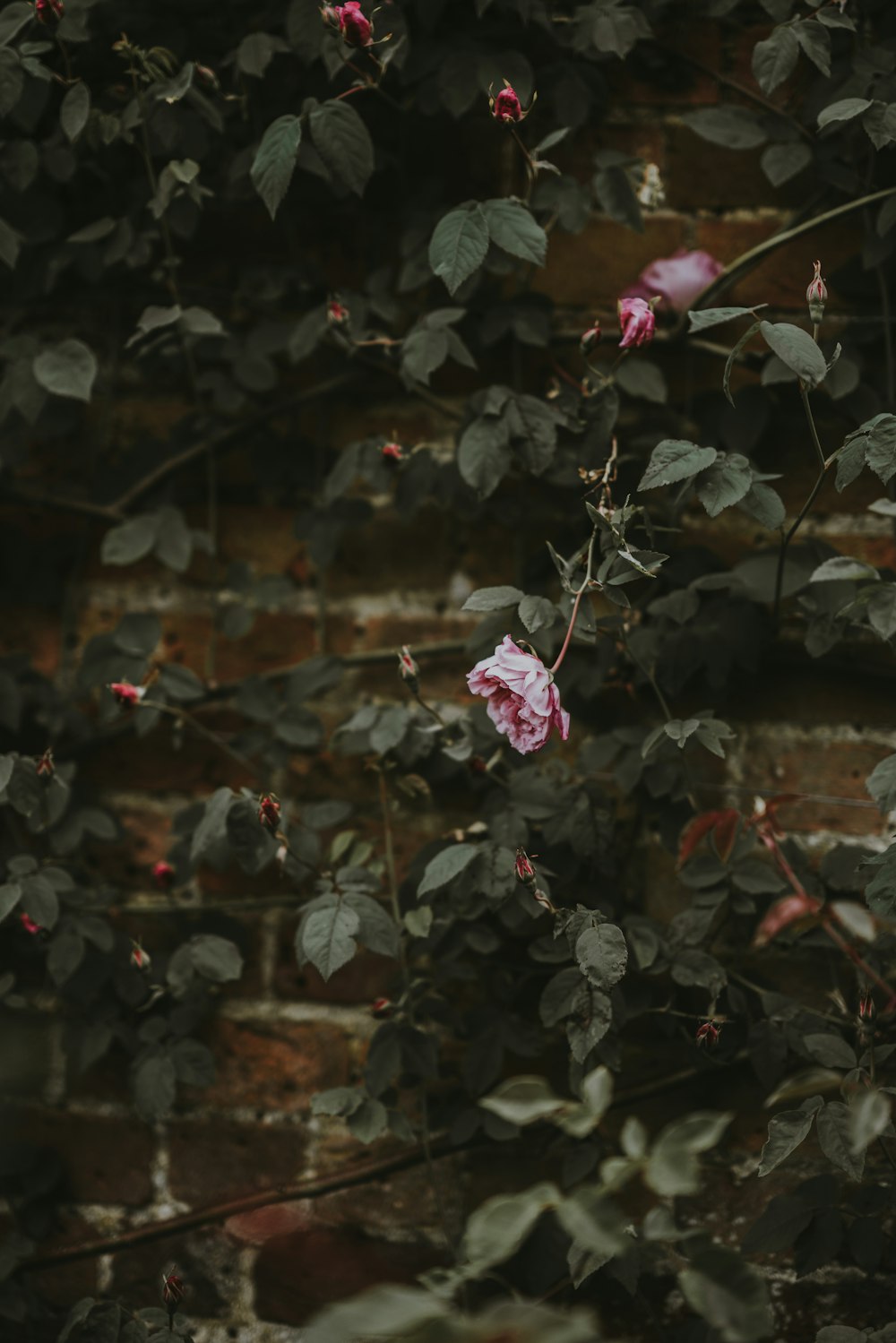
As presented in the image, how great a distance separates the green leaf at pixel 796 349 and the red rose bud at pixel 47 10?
0.66 m

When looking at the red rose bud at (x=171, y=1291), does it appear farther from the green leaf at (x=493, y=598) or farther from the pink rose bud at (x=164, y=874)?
the green leaf at (x=493, y=598)

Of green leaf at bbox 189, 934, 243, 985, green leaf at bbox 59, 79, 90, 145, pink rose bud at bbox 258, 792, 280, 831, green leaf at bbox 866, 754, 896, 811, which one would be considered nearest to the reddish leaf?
green leaf at bbox 866, 754, 896, 811

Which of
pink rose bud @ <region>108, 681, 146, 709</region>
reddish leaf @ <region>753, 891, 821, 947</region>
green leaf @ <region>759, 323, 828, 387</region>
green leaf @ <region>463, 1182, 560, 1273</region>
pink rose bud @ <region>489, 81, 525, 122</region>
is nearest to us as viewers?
green leaf @ <region>463, 1182, 560, 1273</region>

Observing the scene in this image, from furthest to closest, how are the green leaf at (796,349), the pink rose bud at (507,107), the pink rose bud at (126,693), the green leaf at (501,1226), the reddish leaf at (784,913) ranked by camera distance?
the pink rose bud at (126,693) → the pink rose bud at (507,107) → the green leaf at (796,349) → the reddish leaf at (784,913) → the green leaf at (501,1226)

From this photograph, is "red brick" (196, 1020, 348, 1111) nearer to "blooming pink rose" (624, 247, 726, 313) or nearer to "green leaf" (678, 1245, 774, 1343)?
"green leaf" (678, 1245, 774, 1343)

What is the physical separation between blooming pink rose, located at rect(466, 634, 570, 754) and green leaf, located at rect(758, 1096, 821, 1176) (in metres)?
0.31

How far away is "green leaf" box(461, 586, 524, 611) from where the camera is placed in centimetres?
81

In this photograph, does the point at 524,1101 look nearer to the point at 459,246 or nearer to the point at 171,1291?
the point at 171,1291

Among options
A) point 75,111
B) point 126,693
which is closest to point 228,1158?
point 126,693

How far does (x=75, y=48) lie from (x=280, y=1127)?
3.36ft

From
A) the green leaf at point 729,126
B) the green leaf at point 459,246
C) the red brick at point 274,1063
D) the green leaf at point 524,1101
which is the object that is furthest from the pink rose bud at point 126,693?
the green leaf at point 729,126

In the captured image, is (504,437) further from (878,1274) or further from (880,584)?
(878,1274)

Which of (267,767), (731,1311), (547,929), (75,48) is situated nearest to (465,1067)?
(547,929)

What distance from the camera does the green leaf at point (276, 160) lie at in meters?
0.88
